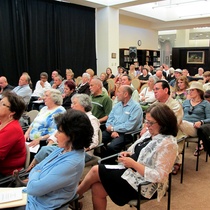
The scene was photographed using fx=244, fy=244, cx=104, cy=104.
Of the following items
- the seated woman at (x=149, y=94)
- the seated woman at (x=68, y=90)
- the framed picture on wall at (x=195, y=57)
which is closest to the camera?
the seated woman at (x=68, y=90)

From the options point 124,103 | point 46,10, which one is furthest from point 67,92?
point 46,10

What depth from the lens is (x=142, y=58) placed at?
14.0 m

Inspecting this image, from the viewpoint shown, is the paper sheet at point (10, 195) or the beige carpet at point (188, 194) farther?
the beige carpet at point (188, 194)

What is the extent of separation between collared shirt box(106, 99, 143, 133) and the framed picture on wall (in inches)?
591

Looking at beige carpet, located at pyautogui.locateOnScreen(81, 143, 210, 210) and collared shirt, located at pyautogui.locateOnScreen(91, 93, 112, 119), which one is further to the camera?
collared shirt, located at pyautogui.locateOnScreen(91, 93, 112, 119)

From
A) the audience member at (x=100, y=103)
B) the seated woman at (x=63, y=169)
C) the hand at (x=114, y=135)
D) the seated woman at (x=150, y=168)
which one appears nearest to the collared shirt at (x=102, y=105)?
the audience member at (x=100, y=103)

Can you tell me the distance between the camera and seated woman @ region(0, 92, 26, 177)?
203 cm

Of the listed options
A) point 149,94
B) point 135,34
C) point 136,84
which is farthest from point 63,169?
point 135,34

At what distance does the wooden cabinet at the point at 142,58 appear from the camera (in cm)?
1264

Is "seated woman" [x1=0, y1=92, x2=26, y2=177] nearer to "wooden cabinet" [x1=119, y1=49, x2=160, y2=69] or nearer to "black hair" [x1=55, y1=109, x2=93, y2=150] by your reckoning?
"black hair" [x1=55, y1=109, x2=93, y2=150]

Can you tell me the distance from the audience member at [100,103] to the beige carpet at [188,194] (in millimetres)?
1333

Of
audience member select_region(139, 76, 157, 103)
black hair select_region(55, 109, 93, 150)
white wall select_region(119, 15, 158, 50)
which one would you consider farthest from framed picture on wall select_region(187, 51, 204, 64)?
black hair select_region(55, 109, 93, 150)

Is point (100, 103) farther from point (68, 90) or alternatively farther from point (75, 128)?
point (75, 128)

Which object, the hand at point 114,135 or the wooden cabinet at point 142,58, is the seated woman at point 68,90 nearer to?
the hand at point 114,135
